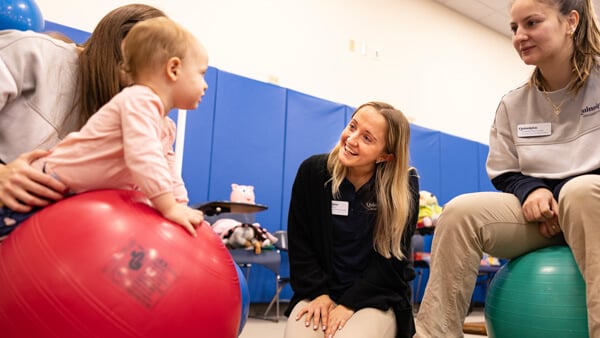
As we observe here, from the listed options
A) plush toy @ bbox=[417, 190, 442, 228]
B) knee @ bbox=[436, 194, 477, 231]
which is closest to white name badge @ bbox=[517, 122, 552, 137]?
knee @ bbox=[436, 194, 477, 231]

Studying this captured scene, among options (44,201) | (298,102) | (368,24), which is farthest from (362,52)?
(44,201)

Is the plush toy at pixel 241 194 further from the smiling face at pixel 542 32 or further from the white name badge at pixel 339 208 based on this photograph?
the smiling face at pixel 542 32

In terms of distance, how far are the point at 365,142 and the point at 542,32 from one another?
2.63 feet

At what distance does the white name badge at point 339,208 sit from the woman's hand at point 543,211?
664 millimetres

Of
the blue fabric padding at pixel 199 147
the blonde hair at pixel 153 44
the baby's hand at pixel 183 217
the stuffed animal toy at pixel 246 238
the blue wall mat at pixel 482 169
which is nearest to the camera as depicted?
the baby's hand at pixel 183 217

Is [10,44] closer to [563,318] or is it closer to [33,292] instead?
[33,292]

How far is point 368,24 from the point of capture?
642 cm

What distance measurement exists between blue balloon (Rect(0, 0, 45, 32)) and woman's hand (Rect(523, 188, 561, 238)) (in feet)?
7.28

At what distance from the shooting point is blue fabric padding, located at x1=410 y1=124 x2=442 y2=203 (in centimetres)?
618

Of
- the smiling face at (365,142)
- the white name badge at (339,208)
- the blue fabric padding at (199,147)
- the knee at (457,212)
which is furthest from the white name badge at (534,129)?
the blue fabric padding at (199,147)

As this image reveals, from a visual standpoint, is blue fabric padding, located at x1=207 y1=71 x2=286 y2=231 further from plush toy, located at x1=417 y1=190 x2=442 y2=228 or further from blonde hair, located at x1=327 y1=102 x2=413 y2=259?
blonde hair, located at x1=327 y1=102 x2=413 y2=259

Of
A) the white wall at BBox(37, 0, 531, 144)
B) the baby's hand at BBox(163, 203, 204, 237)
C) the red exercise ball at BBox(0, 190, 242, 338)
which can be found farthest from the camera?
the white wall at BBox(37, 0, 531, 144)

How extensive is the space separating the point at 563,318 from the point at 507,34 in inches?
300

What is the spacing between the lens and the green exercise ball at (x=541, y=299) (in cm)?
149
